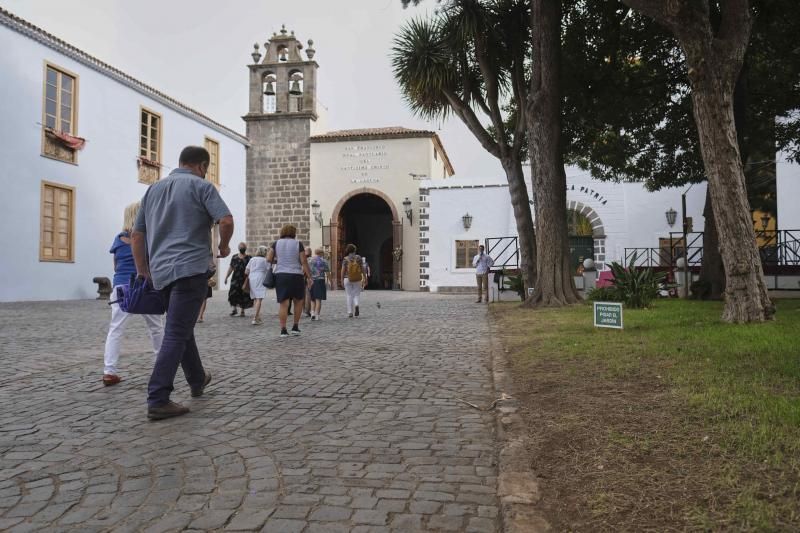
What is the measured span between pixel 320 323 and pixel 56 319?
177 inches

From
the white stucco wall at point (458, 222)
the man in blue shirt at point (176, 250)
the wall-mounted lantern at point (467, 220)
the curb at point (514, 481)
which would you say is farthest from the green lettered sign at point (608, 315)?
the wall-mounted lantern at point (467, 220)

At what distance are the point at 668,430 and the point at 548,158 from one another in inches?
355

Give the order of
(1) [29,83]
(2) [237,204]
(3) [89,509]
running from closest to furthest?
(3) [89,509] → (1) [29,83] → (2) [237,204]

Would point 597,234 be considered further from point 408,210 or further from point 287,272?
point 287,272

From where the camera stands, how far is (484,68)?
42.4ft

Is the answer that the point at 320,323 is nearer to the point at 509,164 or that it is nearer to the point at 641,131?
the point at 509,164

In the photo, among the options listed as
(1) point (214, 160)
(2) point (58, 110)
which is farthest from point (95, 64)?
(1) point (214, 160)

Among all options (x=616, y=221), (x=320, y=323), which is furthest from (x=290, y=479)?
(x=616, y=221)

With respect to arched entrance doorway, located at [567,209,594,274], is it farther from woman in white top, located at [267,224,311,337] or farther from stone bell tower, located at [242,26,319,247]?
woman in white top, located at [267,224,311,337]

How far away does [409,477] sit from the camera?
2707mm

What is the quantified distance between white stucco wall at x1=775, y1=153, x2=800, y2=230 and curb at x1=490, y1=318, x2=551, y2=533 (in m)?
19.4

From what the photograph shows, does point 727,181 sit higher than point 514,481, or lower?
higher

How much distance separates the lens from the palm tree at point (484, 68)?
1280 centimetres

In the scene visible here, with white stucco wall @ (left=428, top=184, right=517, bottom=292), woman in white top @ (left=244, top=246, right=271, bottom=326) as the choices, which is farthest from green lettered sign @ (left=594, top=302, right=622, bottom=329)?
white stucco wall @ (left=428, top=184, right=517, bottom=292)
